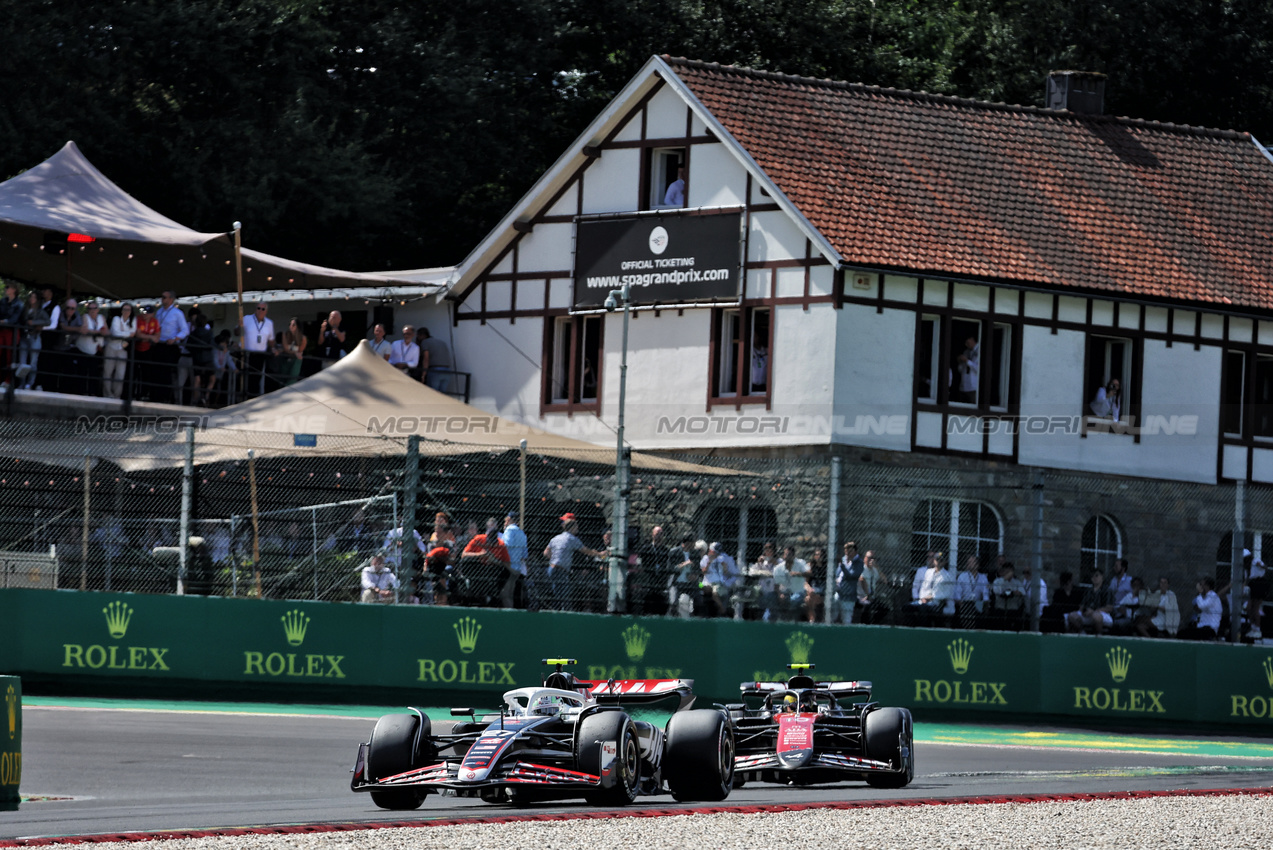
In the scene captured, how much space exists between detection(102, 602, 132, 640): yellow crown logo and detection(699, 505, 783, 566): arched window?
5900mm

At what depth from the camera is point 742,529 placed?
2231 cm

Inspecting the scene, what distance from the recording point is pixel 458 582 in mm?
21891

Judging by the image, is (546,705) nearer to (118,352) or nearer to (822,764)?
(822,764)

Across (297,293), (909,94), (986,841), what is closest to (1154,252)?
(909,94)

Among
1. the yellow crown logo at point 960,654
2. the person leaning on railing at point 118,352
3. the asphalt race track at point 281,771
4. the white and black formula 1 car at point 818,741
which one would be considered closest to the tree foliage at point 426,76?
the person leaning on railing at point 118,352

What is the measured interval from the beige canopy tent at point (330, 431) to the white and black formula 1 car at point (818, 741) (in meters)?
6.85

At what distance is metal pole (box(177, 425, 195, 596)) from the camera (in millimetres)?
20656

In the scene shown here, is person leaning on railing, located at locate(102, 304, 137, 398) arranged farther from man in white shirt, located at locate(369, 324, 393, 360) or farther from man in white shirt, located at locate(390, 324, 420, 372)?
man in white shirt, located at locate(390, 324, 420, 372)

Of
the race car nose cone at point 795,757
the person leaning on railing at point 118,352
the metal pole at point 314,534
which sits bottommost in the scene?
the race car nose cone at point 795,757

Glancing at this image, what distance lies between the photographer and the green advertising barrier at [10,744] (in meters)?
12.2

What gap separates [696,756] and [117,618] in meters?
9.59

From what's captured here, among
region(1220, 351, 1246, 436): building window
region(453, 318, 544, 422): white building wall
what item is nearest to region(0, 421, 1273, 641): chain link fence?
region(453, 318, 544, 422): white building wall

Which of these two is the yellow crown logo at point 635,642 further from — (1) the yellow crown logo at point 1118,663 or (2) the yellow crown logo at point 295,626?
(1) the yellow crown logo at point 1118,663

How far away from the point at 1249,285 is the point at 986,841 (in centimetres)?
2692
